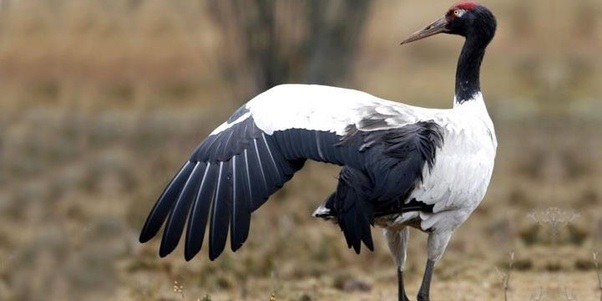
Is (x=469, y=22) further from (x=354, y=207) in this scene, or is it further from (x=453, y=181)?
(x=354, y=207)

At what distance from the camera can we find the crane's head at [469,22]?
9398 millimetres

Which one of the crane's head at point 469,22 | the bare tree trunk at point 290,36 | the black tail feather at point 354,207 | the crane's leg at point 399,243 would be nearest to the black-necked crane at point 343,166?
the black tail feather at point 354,207

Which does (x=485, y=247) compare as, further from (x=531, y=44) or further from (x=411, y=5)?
(x=411, y=5)

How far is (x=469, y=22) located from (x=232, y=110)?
13.0 metres

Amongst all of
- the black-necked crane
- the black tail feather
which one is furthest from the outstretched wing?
the black tail feather

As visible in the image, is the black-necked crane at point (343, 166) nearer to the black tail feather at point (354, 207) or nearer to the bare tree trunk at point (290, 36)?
the black tail feather at point (354, 207)

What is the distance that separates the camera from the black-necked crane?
8000 mm

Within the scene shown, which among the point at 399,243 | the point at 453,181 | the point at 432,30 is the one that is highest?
the point at 432,30

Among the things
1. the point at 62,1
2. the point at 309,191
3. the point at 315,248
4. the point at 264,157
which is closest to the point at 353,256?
the point at 315,248

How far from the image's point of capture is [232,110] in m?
22.2

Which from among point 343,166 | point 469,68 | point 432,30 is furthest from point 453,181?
point 432,30

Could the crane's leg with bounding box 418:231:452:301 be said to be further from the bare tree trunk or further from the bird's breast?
the bare tree trunk

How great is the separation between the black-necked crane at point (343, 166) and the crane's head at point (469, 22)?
829 millimetres

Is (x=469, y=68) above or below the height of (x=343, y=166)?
above
